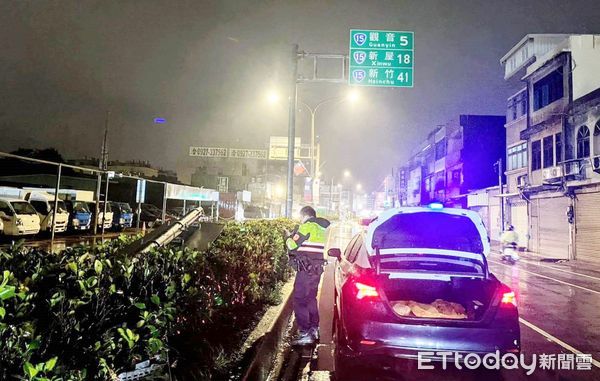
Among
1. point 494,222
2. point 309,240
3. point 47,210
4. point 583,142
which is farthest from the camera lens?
point 494,222

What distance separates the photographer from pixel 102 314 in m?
2.54

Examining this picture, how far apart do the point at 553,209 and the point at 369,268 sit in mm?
24170

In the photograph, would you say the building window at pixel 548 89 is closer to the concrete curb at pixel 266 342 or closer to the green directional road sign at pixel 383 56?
the green directional road sign at pixel 383 56

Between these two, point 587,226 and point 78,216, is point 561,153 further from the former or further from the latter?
point 78,216

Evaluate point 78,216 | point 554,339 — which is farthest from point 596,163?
point 78,216

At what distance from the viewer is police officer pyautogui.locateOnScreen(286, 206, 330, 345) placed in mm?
5406

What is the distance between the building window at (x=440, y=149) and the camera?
48.6 metres

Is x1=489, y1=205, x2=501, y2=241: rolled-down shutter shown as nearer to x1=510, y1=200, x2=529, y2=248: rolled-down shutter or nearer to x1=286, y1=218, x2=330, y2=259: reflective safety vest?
x1=510, y1=200, x2=529, y2=248: rolled-down shutter

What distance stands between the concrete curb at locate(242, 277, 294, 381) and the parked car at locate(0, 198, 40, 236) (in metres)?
12.9

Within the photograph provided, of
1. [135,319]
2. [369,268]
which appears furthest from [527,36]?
[135,319]

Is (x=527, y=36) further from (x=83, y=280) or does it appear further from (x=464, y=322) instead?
(x=83, y=280)

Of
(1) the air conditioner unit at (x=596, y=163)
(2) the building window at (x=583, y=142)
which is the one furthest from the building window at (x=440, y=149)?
(1) the air conditioner unit at (x=596, y=163)

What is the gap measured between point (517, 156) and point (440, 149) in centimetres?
2196

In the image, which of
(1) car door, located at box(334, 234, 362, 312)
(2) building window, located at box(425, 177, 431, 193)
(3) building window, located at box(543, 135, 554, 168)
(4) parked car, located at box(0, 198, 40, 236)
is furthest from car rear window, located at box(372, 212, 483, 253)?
(2) building window, located at box(425, 177, 431, 193)
